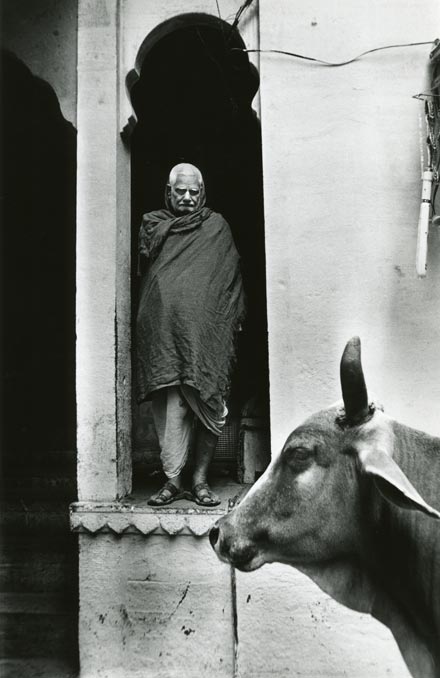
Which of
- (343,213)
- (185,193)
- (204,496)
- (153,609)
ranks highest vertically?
(185,193)

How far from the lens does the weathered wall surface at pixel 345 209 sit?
386cm

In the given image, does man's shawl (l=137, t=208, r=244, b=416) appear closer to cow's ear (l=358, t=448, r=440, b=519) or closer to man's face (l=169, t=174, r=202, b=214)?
man's face (l=169, t=174, r=202, b=214)

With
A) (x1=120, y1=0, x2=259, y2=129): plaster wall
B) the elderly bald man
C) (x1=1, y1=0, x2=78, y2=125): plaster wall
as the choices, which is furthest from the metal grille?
(x1=1, y1=0, x2=78, y2=125): plaster wall

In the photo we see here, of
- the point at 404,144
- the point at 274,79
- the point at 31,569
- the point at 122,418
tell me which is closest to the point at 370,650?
the point at 122,418

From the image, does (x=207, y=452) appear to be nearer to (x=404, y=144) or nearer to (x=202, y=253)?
(x=202, y=253)

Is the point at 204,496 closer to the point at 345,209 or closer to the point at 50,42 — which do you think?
the point at 345,209

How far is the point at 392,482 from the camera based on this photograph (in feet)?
6.44

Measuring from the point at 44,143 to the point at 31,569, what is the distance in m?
4.26

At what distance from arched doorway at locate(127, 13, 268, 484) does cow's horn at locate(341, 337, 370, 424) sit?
10.4 ft

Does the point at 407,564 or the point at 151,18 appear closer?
the point at 407,564

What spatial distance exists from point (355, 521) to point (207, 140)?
4.83m

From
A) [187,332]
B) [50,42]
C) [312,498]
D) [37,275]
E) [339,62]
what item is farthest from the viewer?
[37,275]

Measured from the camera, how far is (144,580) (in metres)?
3.89

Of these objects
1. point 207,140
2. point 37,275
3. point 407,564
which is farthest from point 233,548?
point 37,275
